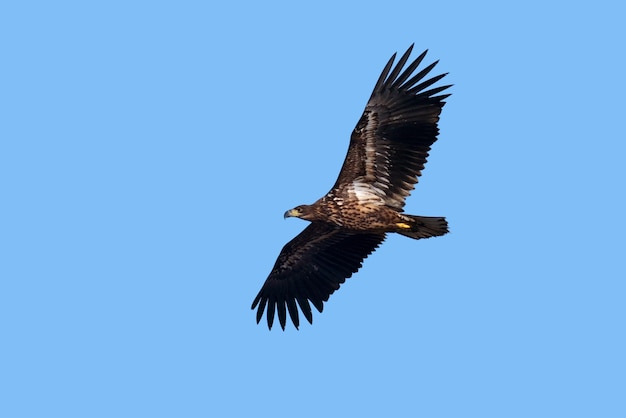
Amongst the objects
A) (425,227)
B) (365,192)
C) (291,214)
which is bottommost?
(425,227)

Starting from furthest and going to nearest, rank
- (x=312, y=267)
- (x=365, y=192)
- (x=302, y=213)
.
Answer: (x=312, y=267) → (x=302, y=213) → (x=365, y=192)

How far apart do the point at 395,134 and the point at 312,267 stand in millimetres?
3338

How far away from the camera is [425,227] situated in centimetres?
1895

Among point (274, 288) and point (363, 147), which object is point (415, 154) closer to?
point (363, 147)

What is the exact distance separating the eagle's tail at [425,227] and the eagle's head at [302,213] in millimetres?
1528

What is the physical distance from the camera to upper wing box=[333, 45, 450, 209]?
19.0 metres

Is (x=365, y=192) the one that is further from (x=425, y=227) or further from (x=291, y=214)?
(x=291, y=214)

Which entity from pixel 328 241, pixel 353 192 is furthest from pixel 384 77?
pixel 328 241

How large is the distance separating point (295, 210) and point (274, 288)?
2.17 metres

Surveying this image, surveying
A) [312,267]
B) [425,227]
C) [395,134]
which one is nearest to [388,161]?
[395,134]

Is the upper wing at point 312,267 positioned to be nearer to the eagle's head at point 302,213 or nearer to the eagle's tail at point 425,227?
the eagle's head at point 302,213

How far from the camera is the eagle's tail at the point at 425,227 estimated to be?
1883 cm

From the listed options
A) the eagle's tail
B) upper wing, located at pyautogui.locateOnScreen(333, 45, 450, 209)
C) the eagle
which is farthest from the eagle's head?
the eagle's tail

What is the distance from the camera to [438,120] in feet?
62.2
